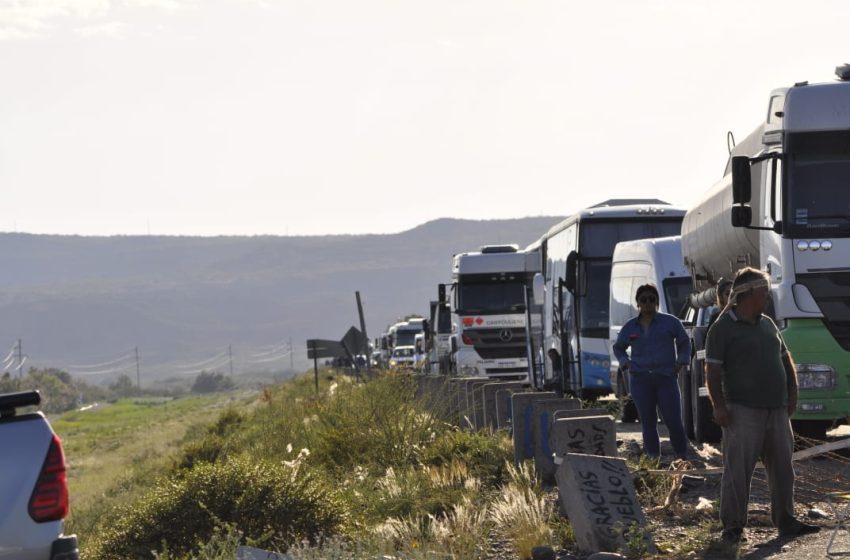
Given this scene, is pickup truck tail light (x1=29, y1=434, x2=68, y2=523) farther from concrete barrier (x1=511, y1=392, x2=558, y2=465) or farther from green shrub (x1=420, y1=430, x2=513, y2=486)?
concrete barrier (x1=511, y1=392, x2=558, y2=465)

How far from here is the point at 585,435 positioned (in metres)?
13.0

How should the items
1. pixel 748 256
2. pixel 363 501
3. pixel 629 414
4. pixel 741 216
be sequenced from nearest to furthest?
pixel 363 501, pixel 741 216, pixel 748 256, pixel 629 414

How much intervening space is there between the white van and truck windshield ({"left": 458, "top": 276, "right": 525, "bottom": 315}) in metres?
13.5

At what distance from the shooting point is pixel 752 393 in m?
10.8

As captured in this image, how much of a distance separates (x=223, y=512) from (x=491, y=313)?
2667 cm

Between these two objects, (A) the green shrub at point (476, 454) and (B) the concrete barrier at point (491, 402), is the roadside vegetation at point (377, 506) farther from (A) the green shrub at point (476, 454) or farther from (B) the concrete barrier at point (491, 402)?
(B) the concrete barrier at point (491, 402)

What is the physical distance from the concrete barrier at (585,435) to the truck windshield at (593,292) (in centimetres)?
1563

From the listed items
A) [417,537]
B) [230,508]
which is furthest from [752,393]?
[230,508]

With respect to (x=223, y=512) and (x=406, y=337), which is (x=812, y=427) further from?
(x=406, y=337)

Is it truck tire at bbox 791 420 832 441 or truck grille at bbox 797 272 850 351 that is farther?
truck tire at bbox 791 420 832 441

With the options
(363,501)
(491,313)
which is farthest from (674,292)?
(491,313)

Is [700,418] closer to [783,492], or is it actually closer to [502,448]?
→ [502,448]

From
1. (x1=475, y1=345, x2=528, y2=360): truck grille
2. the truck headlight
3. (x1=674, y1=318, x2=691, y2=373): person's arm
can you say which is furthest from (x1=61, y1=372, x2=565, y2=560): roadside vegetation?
(x1=475, y1=345, x2=528, y2=360): truck grille

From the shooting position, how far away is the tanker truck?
52.0ft
